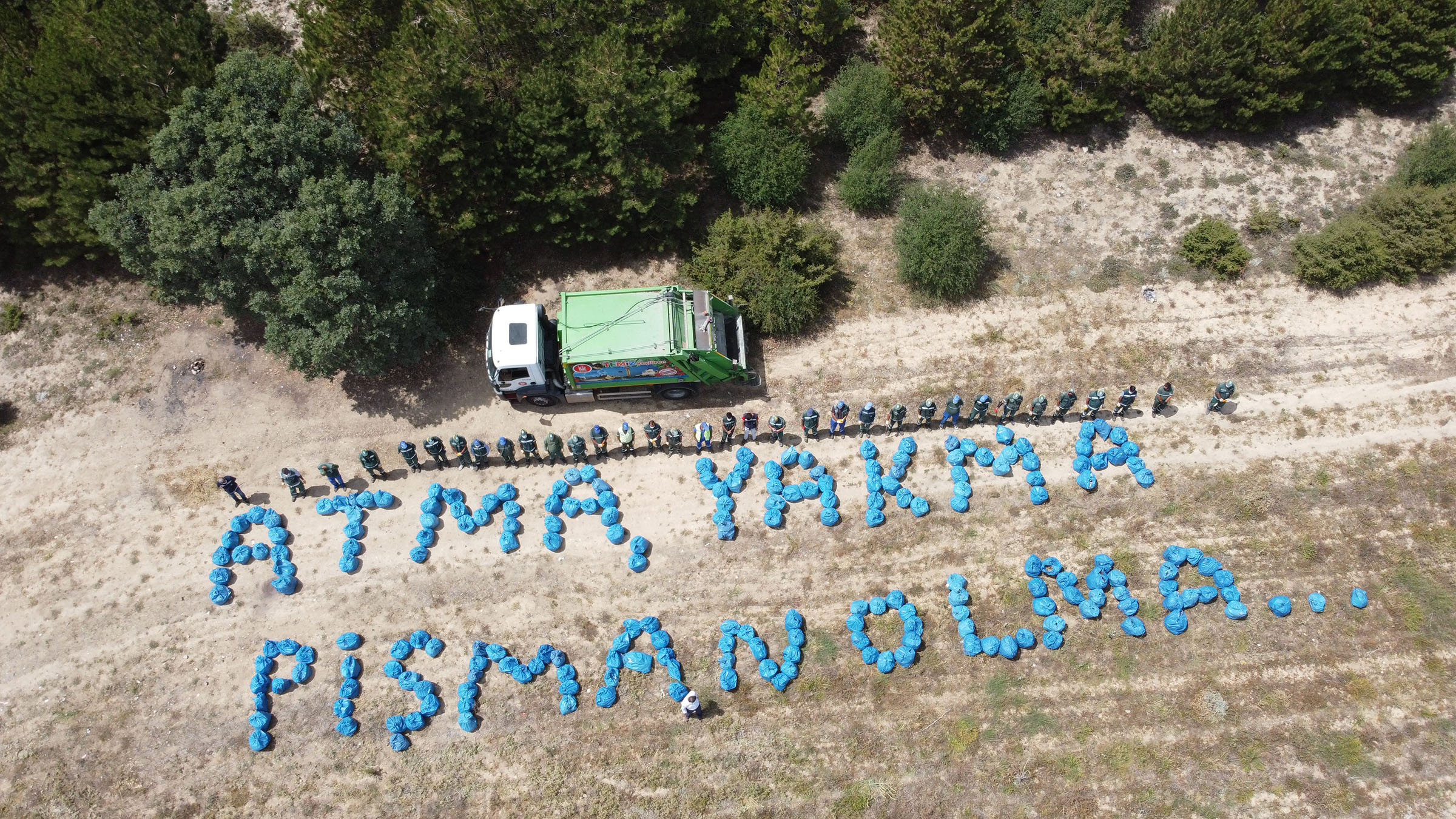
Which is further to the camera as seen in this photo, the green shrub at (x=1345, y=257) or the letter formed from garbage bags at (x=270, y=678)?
the green shrub at (x=1345, y=257)

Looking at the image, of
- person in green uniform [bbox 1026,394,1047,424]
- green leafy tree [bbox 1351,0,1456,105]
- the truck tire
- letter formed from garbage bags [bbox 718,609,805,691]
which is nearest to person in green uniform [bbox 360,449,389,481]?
the truck tire

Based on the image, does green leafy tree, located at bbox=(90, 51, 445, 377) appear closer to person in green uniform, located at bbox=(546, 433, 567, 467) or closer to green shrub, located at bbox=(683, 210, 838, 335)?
person in green uniform, located at bbox=(546, 433, 567, 467)

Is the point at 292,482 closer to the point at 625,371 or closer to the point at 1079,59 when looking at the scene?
A: the point at 625,371

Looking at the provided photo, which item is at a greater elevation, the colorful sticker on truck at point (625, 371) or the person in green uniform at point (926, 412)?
the colorful sticker on truck at point (625, 371)

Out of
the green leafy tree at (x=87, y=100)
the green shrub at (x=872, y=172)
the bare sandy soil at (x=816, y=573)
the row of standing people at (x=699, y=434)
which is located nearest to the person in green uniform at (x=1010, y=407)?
the row of standing people at (x=699, y=434)

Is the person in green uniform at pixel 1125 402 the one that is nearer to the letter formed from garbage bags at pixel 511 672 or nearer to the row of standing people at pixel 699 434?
the row of standing people at pixel 699 434

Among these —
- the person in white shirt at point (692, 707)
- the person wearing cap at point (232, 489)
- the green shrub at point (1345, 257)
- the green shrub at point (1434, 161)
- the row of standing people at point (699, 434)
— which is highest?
the green shrub at point (1434, 161)

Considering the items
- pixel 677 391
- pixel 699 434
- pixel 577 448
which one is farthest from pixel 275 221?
pixel 699 434
